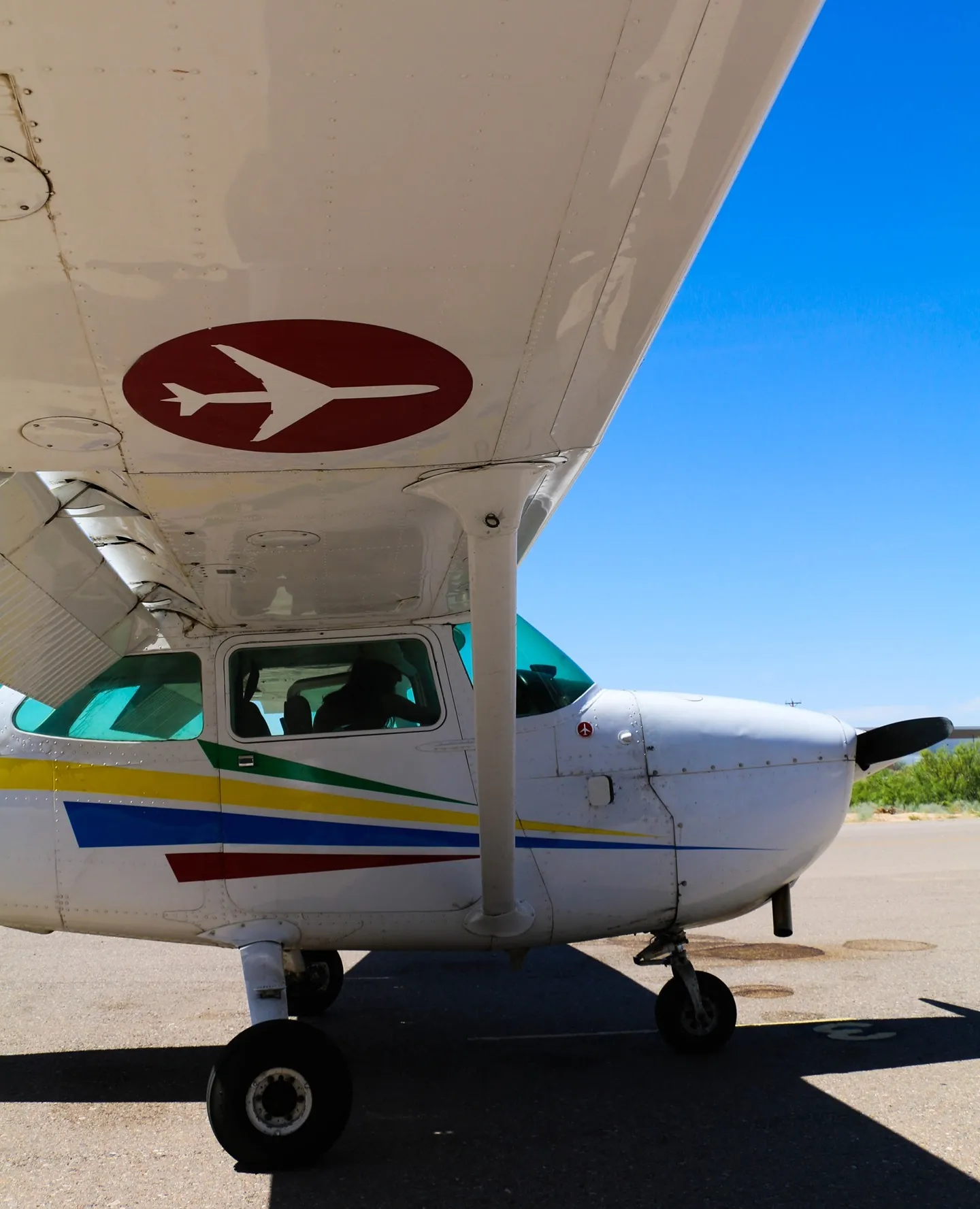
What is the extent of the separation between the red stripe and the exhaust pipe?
2415 millimetres

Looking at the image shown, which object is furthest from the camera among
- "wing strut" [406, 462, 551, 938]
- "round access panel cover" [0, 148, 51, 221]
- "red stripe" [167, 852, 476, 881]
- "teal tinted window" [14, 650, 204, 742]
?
"teal tinted window" [14, 650, 204, 742]

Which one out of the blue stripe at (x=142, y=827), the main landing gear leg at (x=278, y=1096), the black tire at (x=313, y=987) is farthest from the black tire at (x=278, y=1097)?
the black tire at (x=313, y=987)

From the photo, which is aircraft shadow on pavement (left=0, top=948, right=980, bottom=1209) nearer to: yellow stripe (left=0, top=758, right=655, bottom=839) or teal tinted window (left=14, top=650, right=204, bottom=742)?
yellow stripe (left=0, top=758, right=655, bottom=839)

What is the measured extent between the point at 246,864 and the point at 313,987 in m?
2.37

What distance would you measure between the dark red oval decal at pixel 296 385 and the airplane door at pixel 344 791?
241cm

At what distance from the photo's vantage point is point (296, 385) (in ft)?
9.02

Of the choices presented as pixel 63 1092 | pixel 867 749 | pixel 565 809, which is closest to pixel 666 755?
pixel 565 809

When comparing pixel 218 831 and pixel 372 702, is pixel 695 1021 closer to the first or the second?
pixel 372 702

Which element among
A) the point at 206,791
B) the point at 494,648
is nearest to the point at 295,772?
the point at 206,791

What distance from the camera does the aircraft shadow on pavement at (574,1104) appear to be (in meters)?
3.80

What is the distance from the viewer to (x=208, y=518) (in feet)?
12.4

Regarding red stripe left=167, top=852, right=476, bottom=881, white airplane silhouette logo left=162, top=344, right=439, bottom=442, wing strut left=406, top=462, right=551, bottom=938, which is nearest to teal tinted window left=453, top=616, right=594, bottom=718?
wing strut left=406, top=462, right=551, bottom=938

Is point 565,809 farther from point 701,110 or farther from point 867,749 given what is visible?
point 701,110

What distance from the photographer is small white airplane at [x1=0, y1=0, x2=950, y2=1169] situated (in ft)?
5.90
